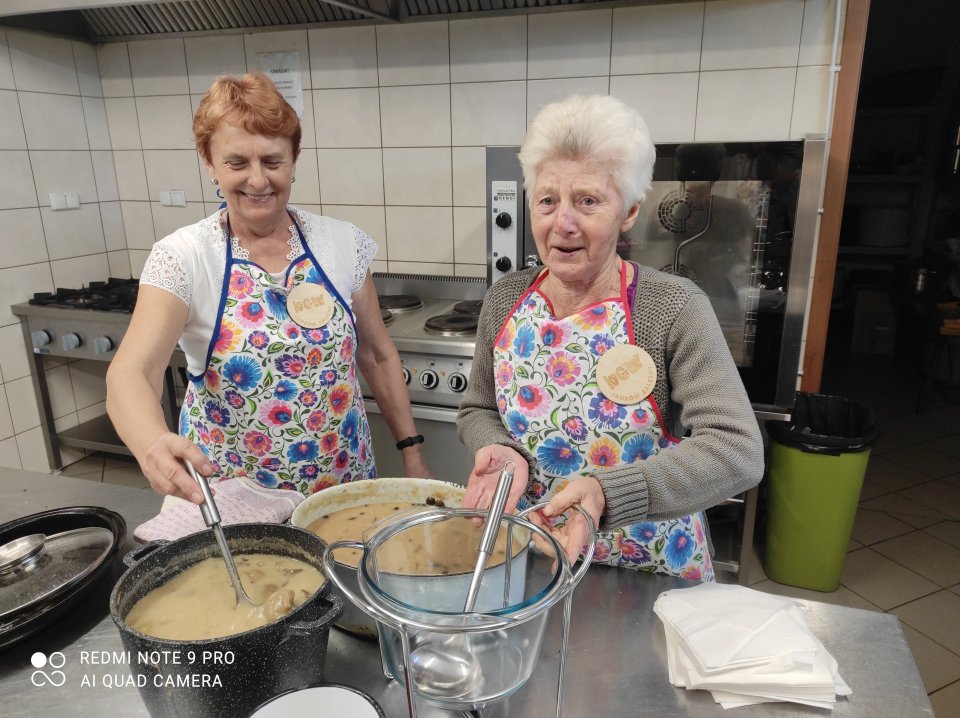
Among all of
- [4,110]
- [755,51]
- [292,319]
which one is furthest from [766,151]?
[4,110]

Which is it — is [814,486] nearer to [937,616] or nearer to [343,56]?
[937,616]

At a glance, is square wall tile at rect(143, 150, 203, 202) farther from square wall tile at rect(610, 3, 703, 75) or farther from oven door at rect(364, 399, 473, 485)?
square wall tile at rect(610, 3, 703, 75)

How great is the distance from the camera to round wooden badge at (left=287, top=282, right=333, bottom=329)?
4.32 feet

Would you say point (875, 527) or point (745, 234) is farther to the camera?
point (875, 527)

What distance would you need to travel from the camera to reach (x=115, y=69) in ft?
9.73

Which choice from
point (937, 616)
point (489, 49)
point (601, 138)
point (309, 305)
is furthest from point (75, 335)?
point (937, 616)

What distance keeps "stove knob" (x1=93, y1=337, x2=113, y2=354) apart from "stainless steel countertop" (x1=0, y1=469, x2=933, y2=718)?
6.33 feet

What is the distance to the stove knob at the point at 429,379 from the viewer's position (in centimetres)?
218

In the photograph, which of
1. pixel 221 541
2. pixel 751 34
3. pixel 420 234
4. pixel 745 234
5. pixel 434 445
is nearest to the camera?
pixel 221 541

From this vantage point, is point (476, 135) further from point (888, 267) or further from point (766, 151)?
point (888, 267)

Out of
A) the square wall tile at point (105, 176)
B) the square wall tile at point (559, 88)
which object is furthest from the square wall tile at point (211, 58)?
the square wall tile at point (559, 88)

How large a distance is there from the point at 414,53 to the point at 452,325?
1074 millimetres

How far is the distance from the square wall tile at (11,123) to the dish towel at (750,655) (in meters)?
3.00

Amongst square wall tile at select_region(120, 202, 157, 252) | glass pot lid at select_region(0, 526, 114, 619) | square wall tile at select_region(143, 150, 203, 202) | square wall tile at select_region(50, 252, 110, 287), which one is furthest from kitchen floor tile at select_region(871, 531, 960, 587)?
square wall tile at select_region(50, 252, 110, 287)
